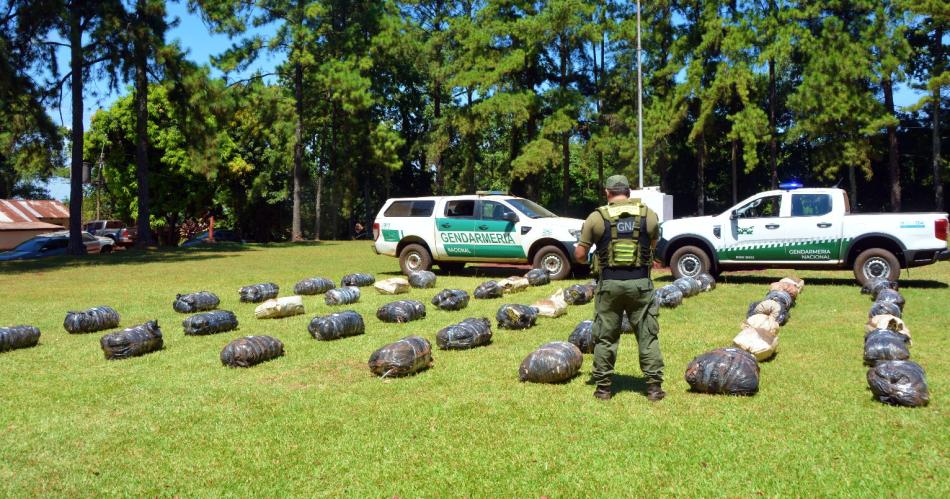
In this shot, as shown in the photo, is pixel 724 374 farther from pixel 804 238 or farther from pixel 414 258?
pixel 414 258

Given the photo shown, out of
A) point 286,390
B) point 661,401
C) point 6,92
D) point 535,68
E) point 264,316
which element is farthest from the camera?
point 535,68

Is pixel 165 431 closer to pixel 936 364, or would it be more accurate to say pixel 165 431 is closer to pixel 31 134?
pixel 936 364

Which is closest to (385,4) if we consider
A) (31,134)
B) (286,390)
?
(31,134)

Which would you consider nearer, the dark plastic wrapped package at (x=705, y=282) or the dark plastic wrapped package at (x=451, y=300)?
the dark plastic wrapped package at (x=451, y=300)

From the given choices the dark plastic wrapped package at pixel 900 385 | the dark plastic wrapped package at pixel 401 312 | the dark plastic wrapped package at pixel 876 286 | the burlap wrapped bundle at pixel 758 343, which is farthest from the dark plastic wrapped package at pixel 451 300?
the dark plastic wrapped package at pixel 876 286

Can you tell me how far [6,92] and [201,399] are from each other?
72.5ft

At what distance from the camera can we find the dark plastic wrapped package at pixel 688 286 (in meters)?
12.7

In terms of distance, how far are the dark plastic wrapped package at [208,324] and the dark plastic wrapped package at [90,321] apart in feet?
4.30

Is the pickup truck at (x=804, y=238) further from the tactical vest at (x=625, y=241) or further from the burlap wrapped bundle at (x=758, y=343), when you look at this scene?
the tactical vest at (x=625, y=241)

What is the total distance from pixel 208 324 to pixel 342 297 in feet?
10.1

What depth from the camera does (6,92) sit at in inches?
920

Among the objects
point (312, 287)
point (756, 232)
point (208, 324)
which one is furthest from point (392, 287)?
point (756, 232)

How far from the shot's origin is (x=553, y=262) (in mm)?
16016

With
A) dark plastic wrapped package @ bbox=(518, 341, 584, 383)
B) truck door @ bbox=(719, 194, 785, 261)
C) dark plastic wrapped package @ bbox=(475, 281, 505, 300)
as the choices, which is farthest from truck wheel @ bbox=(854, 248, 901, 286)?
dark plastic wrapped package @ bbox=(518, 341, 584, 383)
